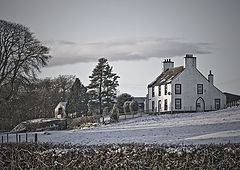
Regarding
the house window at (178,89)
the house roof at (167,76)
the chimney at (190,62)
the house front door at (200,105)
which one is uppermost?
the chimney at (190,62)

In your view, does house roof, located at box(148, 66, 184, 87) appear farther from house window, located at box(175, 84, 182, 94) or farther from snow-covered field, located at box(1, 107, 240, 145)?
snow-covered field, located at box(1, 107, 240, 145)

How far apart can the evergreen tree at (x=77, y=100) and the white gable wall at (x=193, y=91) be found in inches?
423

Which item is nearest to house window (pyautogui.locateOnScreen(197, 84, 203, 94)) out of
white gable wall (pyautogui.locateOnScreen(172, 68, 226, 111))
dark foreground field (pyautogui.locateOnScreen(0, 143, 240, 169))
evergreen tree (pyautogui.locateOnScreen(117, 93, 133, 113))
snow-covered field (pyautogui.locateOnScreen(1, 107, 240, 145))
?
white gable wall (pyautogui.locateOnScreen(172, 68, 226, 111))

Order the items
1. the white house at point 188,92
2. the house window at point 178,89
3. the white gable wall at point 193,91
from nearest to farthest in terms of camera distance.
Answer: the white house at point 188,92
the white gable wall at point 193,91
the house window at point 178,89

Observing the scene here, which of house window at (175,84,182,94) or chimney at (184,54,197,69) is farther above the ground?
chimney at (184,54,197,69)

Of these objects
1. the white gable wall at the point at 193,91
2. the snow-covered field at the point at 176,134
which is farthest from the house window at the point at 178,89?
the snow-covered field at the point at 176,134

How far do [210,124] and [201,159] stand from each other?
63.4 ft

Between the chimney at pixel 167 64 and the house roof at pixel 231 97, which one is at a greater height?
the chimney at pixel 167 64

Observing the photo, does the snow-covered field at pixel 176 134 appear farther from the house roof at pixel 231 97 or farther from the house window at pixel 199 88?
the house roof at pixel 231 97

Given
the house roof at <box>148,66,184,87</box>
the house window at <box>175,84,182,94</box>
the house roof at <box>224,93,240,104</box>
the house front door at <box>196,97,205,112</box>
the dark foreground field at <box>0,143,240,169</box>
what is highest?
the house roof at <box>148,66,184,87</box>

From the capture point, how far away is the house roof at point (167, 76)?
46.3 metres

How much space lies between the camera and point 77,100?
47.6 meters

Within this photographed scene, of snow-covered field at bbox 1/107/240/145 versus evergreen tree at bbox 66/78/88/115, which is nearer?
snow-covered field at bbox 1/107/240/145

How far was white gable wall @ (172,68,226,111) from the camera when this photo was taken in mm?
45188
